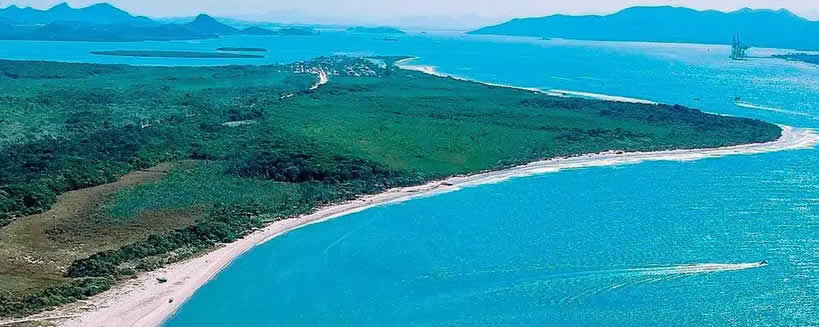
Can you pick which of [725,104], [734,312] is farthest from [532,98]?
[734,312]

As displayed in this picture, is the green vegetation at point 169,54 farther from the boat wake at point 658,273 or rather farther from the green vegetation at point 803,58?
the boat wake at point 658,273

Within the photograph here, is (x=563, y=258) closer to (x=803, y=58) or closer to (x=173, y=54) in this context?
(x=173, y=54)

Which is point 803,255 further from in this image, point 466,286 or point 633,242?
point 466,286

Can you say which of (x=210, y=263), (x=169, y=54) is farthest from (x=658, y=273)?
(x=169, y=54)

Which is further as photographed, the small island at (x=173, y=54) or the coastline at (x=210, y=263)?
the small island at (x=173, y=54)

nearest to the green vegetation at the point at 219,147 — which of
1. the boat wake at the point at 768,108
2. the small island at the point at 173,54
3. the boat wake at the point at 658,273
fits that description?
the boat wake at the point at 768,108

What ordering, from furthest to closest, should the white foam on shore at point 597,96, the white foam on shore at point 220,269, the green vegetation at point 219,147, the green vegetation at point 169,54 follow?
the green vegetation at point 169,54 < the white foam on shore at point 597,96 < the green vegetation at point 219,147 < the white foam on shore at point 220,269
